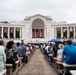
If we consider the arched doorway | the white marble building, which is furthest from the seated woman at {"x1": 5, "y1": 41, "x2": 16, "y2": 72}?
the arched doorway

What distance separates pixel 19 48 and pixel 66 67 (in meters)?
8.45

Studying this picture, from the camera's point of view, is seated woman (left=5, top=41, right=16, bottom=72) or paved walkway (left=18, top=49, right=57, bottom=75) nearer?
seated woman (left=5, top=41, right=16, bottom=72)

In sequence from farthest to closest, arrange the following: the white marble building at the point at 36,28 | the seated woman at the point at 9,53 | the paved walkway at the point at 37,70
Answer: the white marble building at the point at 36,28
the paved walkway at the point at 37,70
the seated woman at the point at 9,53

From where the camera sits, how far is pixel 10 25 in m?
81.1

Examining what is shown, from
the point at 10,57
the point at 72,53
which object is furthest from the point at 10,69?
the point at 72,53

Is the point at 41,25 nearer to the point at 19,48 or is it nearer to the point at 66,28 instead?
the point at 66,28

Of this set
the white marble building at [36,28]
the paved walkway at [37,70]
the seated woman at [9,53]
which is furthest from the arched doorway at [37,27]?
the seated woman at [9,53]

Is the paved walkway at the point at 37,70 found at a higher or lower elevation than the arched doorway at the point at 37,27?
lower

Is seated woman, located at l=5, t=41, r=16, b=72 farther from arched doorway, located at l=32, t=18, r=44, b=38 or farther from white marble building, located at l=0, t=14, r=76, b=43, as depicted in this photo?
arched doorway, located at l=32, t=18, r=44, b=38

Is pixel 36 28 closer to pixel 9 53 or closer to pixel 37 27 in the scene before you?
pixel 37 27

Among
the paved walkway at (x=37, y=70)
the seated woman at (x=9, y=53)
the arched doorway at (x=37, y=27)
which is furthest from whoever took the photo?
the arched doorway at (x=37, y=27)

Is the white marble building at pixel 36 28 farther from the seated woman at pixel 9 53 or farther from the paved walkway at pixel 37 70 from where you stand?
the seated woman at pixel 9 53

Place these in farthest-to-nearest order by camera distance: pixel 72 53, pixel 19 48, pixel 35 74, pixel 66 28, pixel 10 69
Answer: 1. pixel 66 28
2. pixel 19 48
3. pixel 35 74
4. pixel 10 69
5. pixel 72 53

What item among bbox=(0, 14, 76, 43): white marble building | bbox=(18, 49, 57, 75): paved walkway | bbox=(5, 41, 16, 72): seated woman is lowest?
bbox=(18, 49, 57, 75): paved walkway
